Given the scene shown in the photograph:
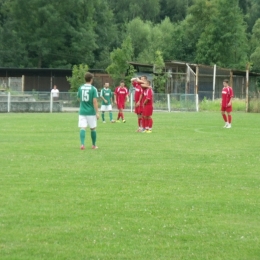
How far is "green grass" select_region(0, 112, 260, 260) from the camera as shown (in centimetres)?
762

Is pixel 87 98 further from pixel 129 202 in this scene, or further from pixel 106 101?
pixel 106 101

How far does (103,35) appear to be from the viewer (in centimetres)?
9444

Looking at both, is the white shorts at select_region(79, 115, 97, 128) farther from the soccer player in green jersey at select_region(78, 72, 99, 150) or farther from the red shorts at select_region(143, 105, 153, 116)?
the red shorts at select_region(143, 105, 153, 116)

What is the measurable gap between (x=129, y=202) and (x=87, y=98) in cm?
796

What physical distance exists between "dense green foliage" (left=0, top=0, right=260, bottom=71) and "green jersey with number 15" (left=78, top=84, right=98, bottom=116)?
197 ft

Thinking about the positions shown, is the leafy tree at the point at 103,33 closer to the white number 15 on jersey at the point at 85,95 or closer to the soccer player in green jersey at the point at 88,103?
the soccer player in green jersey at the point at 88,103

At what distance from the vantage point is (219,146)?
787 inches

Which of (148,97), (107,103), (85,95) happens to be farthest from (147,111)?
(85,95)

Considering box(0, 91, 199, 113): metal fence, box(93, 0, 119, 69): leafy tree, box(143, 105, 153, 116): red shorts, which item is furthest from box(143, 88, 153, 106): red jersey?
box(93, 0, 119, 69): leafy tree

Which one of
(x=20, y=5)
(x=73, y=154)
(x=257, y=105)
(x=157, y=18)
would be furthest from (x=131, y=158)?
(x=157, y=18)

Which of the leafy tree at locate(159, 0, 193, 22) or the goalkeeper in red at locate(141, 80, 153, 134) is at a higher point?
the leafy tree at locate(159, 0, 193, 22)

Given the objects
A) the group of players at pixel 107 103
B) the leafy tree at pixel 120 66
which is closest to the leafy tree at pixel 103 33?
the leafy tree at pixel 120 66

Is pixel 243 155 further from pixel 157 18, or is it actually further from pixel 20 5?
pixel 157 18

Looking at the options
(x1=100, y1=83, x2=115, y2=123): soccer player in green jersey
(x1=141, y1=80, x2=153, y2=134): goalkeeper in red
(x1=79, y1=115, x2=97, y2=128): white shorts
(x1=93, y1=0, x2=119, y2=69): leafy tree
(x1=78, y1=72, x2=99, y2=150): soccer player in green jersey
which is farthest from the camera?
(x1=93, y1=0, x2=119, y2=69): leafy tree
